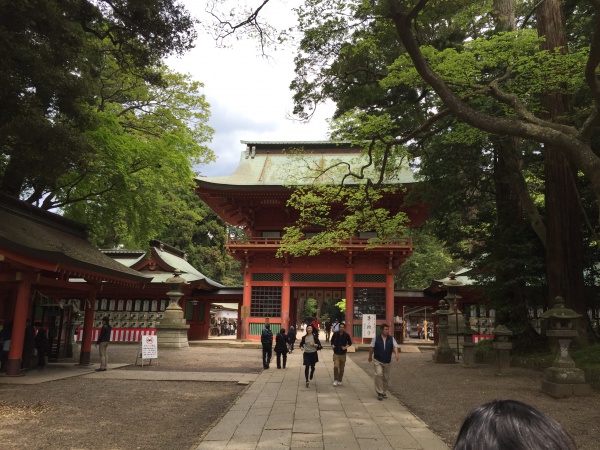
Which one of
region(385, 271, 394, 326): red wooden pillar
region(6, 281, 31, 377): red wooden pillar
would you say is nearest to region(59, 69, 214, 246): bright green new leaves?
region(6, 281, 31, 377): red wooden pillar

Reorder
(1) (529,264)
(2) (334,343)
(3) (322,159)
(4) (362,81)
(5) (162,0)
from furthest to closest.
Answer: (3) (322,159) → (4) (362,81) → (1) (529,264) → (5) (162,0) → (2) (334,343)

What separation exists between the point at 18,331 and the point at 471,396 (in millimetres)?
9874

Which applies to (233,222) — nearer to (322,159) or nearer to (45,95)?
(322,159)

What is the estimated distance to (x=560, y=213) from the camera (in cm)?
1217

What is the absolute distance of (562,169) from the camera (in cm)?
1238

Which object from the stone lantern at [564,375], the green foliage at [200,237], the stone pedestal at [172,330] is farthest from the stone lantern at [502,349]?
the green foliage at [200,237]

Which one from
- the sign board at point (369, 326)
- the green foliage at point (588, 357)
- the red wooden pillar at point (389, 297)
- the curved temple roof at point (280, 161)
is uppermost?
the curved temple roof at point (280, 161)

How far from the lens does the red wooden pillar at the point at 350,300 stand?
2227cm

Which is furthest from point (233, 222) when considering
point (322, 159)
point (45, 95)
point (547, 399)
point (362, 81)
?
point (547, 399)

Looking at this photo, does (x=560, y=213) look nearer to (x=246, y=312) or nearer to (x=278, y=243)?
(x=278, y=243)

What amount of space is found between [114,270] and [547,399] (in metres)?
10.9

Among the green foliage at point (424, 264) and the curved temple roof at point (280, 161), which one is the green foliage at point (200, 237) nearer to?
the curved temple roof at point (280, 161)

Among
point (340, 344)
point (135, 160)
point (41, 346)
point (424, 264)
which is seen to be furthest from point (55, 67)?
point (424, 264)

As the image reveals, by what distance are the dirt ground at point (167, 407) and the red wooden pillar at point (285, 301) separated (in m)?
10.4
